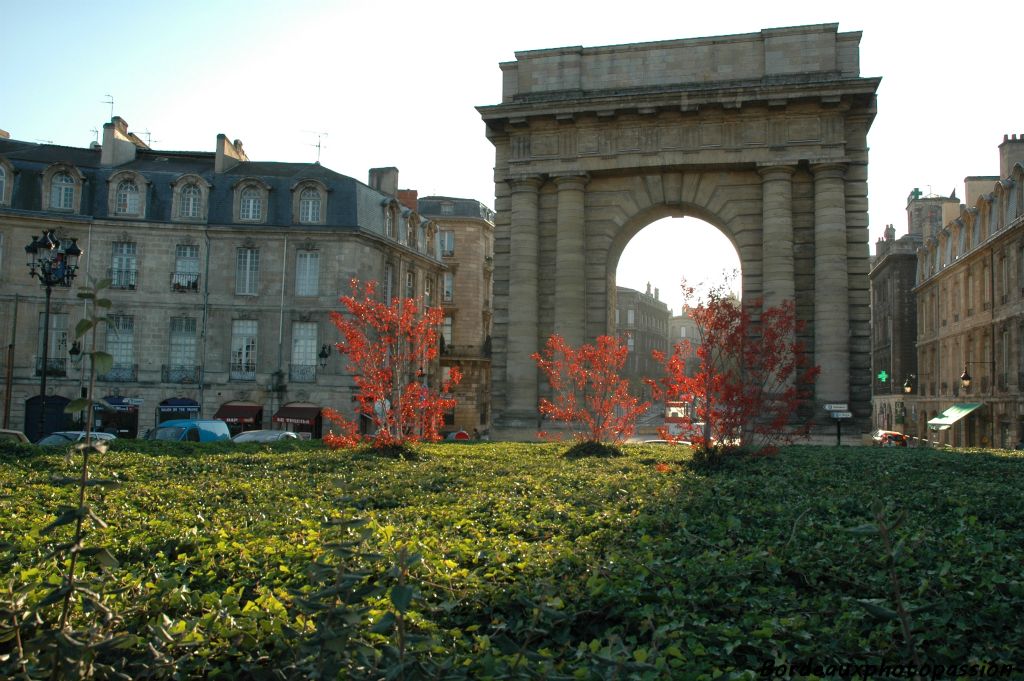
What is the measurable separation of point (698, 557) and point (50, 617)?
430 centimetres

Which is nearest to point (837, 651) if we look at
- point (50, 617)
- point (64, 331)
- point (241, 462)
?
point (50, 617)

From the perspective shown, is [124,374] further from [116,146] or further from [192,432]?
[192,432]

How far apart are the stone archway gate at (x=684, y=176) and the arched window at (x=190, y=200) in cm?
1460

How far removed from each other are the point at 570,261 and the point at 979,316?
22.5 m

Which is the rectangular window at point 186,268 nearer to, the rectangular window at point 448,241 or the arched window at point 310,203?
the arched window at point 310,203

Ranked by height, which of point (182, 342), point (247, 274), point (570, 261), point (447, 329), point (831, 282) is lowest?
point (182, 342)

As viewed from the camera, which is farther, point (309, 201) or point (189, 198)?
point (309, 201)

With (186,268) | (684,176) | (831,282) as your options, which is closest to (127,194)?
(186,268)

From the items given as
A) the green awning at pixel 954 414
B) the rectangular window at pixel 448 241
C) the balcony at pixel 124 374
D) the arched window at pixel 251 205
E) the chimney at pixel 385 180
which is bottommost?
the green awning at pixel 954 414

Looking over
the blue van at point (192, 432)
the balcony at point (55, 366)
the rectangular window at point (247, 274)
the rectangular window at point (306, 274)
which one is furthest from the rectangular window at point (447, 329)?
the blue van at point (192, 432)

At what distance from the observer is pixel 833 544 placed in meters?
7.19

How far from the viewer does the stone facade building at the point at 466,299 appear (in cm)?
5034

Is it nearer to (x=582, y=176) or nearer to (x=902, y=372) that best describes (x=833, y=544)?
(x=582, y=176)

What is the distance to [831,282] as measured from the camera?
26625 mm
